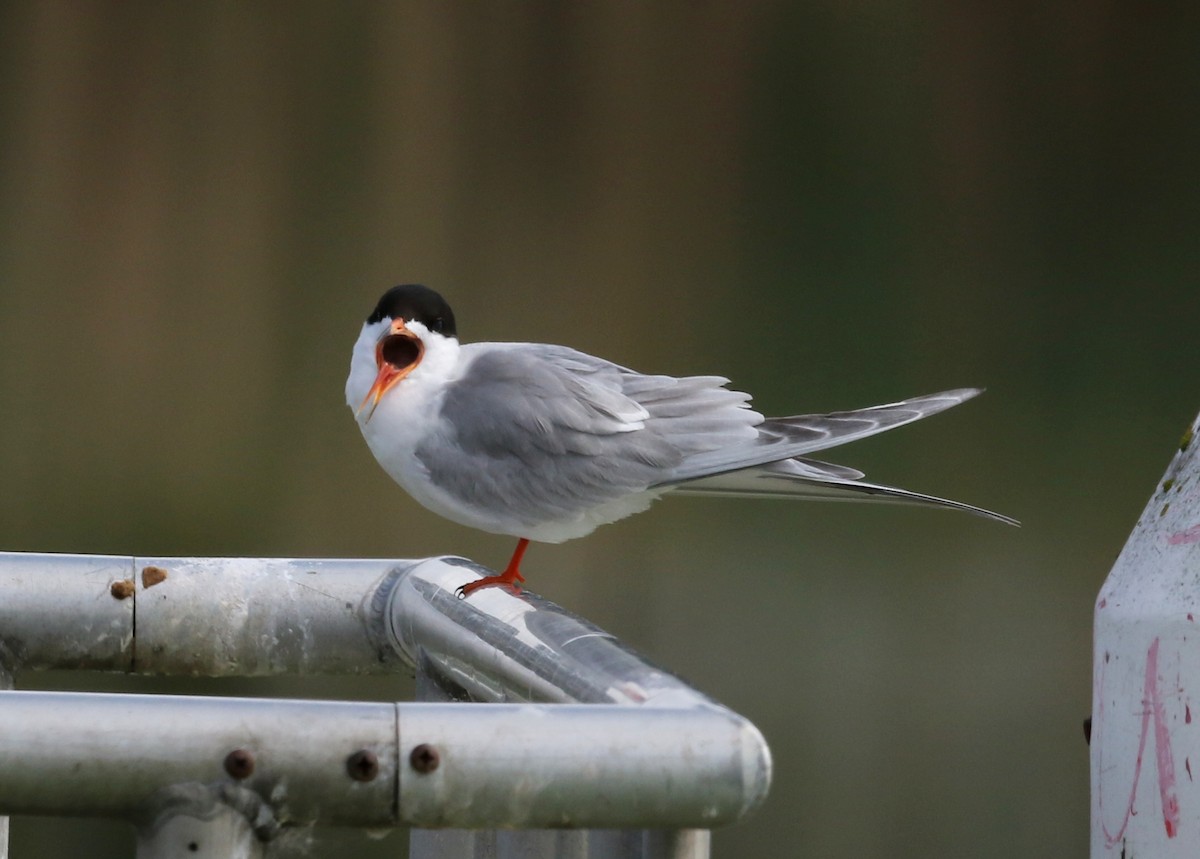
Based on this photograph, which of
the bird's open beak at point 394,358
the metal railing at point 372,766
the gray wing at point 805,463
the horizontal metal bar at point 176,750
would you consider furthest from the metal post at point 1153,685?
the bird's open beak at point 394,358

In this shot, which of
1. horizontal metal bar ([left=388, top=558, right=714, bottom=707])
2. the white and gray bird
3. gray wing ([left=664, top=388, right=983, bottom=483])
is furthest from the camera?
the white and gray bird

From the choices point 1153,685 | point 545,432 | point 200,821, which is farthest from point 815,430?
point 200,821

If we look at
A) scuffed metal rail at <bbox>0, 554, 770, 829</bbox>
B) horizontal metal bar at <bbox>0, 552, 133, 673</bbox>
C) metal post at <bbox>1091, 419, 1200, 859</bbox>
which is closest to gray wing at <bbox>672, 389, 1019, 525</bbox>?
metal post at <bbox>1091, 419, 1200, 859</bbox>

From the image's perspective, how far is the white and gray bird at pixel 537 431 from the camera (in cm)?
131

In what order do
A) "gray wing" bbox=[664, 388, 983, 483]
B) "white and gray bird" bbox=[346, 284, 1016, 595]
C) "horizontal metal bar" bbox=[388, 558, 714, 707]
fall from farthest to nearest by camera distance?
"white and gray bird" bbox=[346, 284, 1016, 595] < "gray wing" bbox=[664, 388, 983, 483] < "horizontal metal bar" bbox=[388, 558, 714, 707]

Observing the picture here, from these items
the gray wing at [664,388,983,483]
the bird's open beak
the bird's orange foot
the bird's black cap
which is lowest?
the bird's orange foot

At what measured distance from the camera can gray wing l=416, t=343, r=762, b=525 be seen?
134 centimetres

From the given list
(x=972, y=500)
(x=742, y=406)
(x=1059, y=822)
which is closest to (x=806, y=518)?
(x=972, y=500)

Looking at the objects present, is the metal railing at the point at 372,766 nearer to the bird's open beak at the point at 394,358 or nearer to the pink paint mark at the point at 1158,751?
the pink paint mark at the point at 1158,751

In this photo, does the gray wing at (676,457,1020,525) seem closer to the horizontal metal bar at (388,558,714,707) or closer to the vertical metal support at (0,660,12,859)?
the horizontal metal bar at (388,558,714,707)

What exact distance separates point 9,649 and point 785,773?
95.2 inches

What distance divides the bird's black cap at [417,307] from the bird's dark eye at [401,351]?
0.02 m

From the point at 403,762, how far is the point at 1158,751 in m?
0.54

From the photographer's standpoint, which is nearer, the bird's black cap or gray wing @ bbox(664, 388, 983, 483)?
gray wing @ bbox(664, 388, 983, 483)
